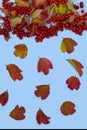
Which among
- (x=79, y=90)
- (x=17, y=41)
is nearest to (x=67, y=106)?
(x=79, y=90)

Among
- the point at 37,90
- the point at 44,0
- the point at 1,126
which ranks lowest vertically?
the point at 1,126

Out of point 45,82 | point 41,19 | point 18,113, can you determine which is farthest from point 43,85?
point 41,19

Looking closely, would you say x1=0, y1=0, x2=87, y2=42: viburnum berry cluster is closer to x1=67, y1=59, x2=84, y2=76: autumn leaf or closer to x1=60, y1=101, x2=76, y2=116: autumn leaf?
x1=67, y1=59, x2=84, y2=76: autumn leaf

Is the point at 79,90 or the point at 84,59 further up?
the point at 84,59

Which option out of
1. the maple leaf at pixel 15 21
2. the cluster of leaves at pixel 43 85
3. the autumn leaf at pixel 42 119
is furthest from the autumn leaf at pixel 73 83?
the maple leaf at pixel 15 21

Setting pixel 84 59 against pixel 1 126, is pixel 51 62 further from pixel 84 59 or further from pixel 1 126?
pixel 1 126

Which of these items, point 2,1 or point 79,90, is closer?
point 79,90

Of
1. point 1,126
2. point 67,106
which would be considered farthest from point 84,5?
point 1,126

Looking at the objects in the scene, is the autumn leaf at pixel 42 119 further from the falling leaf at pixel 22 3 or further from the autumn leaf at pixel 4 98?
the falling leaf at pixel 22 3
